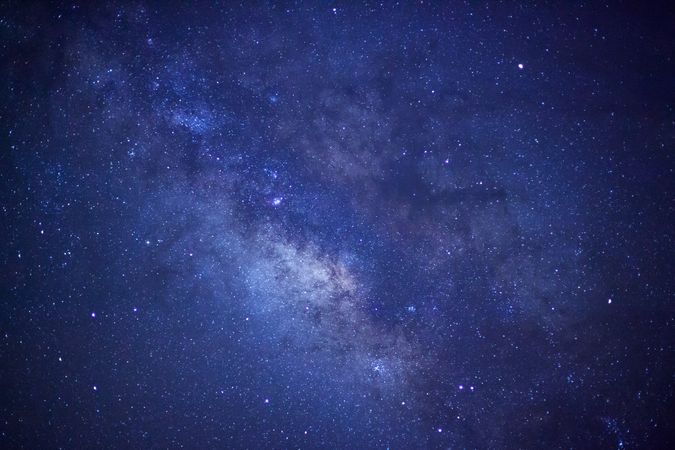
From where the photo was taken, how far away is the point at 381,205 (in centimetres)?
316

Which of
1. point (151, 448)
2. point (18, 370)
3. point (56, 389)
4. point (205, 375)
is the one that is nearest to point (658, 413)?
point (205, 375)

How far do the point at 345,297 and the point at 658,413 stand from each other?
407 cm

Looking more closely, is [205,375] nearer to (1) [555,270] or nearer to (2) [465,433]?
(2) [465,433]

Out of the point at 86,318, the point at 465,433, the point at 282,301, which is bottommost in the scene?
the point at 465,433

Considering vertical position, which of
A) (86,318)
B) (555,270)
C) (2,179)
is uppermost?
(2,179)

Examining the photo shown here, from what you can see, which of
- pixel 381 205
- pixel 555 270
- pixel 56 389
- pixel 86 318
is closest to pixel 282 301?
pixel 381 205

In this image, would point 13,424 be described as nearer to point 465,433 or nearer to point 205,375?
point 205,375

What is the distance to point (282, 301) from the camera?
3.15 metres

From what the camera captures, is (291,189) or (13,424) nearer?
(291,189)

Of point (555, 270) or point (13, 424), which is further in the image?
point (13, 424)

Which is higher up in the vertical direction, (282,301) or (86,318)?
(282,301)

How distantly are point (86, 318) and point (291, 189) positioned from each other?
2.80 metres

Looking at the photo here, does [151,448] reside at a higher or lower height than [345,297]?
lower

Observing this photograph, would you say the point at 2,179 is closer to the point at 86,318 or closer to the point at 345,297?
the point at 86,318
